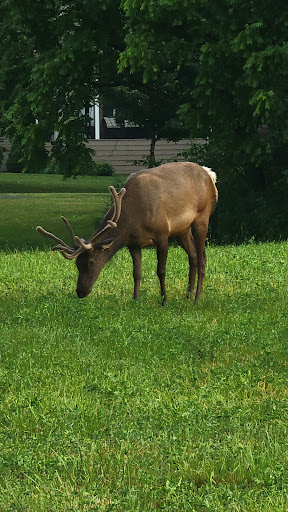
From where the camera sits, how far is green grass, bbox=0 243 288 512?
6137 millimetres

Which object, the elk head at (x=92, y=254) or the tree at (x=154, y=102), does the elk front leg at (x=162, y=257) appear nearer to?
the elk head at (x=92, y=254)

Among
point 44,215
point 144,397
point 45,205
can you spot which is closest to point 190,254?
point 144,397

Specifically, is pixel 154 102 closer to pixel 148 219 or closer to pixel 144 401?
pixel 148 219

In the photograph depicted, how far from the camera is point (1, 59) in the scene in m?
26.7

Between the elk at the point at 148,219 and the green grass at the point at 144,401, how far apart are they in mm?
644

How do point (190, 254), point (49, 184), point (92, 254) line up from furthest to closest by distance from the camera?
point (49, 184) → point (190, 254) → point (92, 254)

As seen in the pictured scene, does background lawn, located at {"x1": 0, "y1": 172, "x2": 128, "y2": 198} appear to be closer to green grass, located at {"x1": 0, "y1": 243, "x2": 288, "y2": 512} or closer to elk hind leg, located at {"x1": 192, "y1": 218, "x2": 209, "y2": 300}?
elk hind leg, located at {"x1": 192, "y1": 218, "x2": 209, "y2": 300}

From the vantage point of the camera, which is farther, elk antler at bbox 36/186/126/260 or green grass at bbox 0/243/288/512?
elk antler at bbox 36/186/126/260

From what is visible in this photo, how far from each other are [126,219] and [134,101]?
20.4 meters

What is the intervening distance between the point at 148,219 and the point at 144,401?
4624 millimetres

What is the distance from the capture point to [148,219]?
12352 mm

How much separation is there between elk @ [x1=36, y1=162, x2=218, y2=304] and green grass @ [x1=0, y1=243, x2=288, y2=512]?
25.4 inches

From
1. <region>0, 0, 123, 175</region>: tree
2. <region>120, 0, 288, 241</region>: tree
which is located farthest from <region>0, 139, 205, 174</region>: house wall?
<region>120, 0, 288, 241</region>: tree

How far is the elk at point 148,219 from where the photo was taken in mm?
12086
